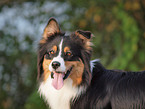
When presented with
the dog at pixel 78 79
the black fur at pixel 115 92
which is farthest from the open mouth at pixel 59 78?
the black fur at pixel 115 92

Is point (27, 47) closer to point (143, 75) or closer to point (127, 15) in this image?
point (127, 15)

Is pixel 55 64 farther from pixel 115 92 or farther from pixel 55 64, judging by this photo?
pixel 115 92

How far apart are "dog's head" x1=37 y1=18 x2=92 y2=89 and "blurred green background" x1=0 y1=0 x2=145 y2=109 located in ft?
7.29

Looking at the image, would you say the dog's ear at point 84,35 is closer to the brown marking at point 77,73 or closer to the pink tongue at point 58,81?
the brown marking at point 77,73

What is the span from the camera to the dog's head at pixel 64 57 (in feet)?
10.7

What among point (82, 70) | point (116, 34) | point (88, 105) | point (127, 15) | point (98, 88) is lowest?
point (88, 105)

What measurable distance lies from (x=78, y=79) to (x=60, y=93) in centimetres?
39

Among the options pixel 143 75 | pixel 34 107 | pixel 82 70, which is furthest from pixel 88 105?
pixel 34 107

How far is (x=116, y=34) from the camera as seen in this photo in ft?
23.7

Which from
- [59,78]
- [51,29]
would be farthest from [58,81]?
[51,29]

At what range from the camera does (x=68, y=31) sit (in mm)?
6117

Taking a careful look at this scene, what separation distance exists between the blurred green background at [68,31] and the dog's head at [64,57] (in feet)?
7.29

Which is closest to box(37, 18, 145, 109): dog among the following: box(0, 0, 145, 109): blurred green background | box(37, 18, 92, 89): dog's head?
box(37, 18, 92, 89): dog's head

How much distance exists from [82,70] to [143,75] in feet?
3.12
